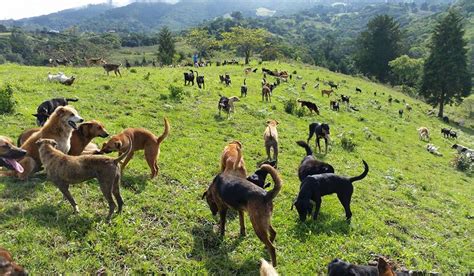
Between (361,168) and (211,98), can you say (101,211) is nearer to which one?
(361,168)

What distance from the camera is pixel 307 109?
971 inches

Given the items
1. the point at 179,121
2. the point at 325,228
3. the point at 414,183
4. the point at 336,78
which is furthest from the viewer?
the point at 336,78

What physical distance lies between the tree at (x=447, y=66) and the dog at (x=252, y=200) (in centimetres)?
4446

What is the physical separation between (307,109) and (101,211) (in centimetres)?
1884

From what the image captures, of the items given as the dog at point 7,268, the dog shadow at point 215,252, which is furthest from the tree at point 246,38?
the dog at point 7,268

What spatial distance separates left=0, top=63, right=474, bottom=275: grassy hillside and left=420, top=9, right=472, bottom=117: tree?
2942cm

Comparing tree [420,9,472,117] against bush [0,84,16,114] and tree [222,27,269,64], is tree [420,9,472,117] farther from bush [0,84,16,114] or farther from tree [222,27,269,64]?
bush [0,84,16,114]

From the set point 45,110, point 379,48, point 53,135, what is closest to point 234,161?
point 53,135

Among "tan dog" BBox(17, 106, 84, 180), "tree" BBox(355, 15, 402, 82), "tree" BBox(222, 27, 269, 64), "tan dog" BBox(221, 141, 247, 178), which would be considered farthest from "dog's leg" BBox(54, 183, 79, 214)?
"tree" BBox(355, 15, 402, 82)

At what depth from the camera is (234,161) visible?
9.45 meters

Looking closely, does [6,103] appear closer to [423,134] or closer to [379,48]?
[423,134]

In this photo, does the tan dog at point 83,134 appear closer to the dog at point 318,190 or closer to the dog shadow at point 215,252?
the dog shadow at point 215,252

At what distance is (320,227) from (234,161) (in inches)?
105

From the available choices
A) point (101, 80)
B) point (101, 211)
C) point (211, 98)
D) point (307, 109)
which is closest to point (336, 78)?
point (307, 109)
